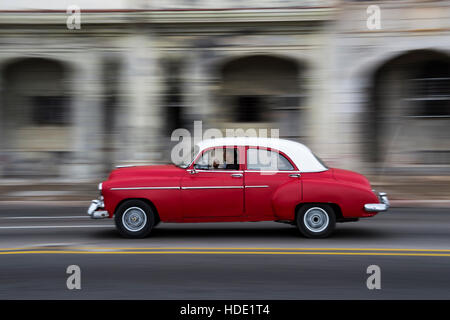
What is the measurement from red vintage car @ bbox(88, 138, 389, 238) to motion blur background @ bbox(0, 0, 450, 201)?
8125 mm

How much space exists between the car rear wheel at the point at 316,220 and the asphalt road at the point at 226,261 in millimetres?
177

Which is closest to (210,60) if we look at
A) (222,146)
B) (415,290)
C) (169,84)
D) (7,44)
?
(169,84)

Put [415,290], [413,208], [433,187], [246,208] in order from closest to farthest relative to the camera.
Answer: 1. [415,290]
2. [246,208]
3. [413,208]
4. [433,187]

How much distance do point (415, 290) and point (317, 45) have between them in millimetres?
12458

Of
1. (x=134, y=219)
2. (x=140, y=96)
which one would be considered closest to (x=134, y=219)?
(x=134, y=219)

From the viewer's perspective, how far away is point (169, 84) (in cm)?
1859

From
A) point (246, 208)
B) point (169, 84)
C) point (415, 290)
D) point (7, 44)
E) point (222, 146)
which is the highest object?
point (7, 44)

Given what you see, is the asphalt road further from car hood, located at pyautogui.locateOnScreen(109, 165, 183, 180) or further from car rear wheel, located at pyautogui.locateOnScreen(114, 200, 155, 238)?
car hood, located at pyautogui.locateOnScreen(109, 165, 183, 180)

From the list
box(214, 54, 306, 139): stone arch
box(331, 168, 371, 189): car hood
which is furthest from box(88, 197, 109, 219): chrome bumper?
box(214, 54, 306, 139): stone arch

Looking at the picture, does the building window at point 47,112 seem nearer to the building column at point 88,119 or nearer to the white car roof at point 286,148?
the building column at point 88,119

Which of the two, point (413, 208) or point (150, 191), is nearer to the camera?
point (150, 191)

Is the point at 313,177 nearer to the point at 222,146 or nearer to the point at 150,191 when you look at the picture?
the point at 222,146

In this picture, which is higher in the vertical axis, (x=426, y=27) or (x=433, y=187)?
(x=426, y=27)

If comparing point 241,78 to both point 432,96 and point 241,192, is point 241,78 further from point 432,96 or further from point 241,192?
point 241,192
